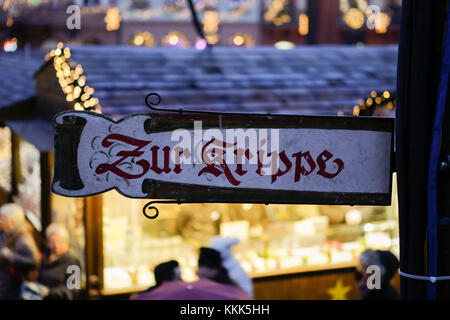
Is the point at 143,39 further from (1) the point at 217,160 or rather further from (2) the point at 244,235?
(1) the point at 217,160

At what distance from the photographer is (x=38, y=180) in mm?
7285

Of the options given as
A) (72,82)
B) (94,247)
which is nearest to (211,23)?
(72,82)

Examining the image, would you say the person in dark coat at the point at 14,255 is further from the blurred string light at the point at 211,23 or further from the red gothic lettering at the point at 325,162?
the blurred string light at the point at 211,23

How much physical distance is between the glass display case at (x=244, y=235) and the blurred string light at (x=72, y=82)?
1.07 metres

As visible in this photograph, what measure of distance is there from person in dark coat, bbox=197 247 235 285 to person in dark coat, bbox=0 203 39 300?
1.85 metres

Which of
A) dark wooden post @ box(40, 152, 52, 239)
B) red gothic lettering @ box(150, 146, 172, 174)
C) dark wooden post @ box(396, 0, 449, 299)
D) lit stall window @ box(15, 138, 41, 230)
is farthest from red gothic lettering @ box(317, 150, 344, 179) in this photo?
lit stall window @ box(15, 138, 41, 230)

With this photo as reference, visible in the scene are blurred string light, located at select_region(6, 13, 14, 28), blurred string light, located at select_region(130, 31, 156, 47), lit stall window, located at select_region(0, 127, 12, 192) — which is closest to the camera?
lit stall window, located at select_region(0, 127, 12, 192)

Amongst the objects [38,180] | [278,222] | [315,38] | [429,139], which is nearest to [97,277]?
[38,180]

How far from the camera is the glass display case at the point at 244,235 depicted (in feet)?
21.6

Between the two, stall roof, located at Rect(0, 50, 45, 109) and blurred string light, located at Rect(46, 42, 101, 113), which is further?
stall roof, located at Rect(0, 50, 45, 109)

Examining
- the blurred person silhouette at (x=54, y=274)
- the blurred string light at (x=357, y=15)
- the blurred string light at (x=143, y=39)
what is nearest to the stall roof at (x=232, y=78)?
the blurred person silhouette at (x=54, y=274)

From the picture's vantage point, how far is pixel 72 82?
609 centimetres

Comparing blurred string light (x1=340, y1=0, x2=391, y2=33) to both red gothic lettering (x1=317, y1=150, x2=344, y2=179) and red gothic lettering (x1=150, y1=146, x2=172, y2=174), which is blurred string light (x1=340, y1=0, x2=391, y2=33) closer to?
red gothic lettering (x1=317, y1=150, x2=344, y2=179)

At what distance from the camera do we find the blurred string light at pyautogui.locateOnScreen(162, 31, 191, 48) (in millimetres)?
27562
